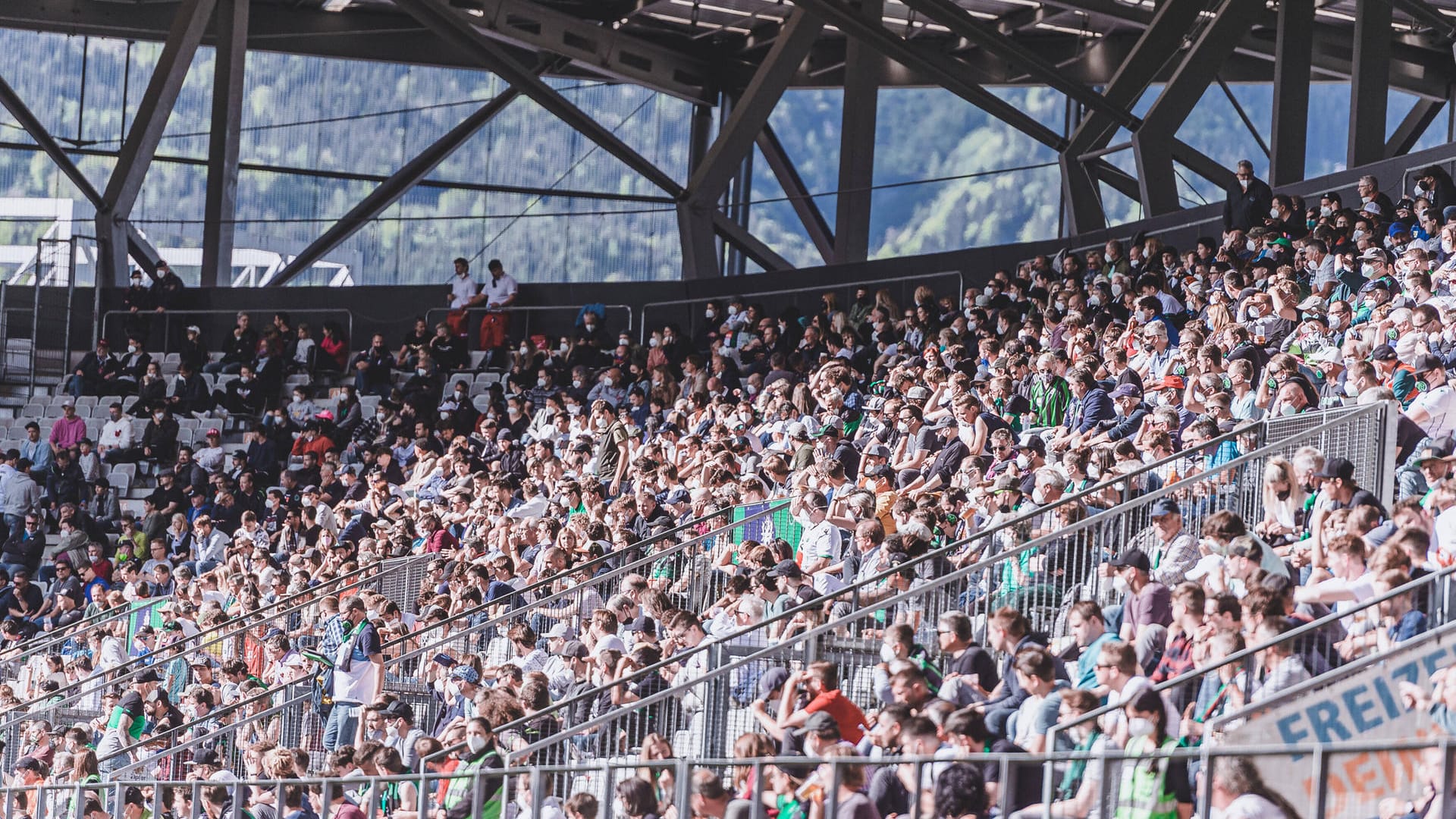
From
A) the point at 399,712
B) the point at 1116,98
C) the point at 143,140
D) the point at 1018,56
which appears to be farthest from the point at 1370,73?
the point at 143,140

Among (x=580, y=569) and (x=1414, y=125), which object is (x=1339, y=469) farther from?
(x=1414, y=125)

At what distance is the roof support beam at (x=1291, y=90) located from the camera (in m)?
21.7

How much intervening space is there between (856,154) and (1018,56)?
4040mm

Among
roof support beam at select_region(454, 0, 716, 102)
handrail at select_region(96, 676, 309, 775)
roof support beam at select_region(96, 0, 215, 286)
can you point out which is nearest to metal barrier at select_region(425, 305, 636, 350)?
roof support beam at select_region(454, 0, 716, 102)

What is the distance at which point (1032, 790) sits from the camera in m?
5.95

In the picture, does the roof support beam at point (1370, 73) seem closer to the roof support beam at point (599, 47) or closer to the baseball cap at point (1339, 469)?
the baseball cap at point (1339, 469)

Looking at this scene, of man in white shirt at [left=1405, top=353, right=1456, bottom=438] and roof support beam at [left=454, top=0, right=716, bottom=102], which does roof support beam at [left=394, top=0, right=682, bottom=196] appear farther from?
man in white shirt at [left=1405, top=353, right=1456, bottom=438]

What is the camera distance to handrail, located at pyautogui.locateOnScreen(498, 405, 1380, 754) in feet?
31.9

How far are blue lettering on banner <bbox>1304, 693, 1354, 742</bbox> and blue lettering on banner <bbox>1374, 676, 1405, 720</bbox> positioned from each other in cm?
16

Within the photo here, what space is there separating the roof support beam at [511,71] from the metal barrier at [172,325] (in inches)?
176

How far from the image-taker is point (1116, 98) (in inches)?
907

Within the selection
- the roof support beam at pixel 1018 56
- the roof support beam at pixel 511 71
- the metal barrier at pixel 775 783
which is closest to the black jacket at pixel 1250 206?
the roof support beam at pixel 1018 56

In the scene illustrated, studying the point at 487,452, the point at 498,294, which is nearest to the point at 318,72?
the point at 498,294

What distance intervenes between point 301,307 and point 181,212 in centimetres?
503
